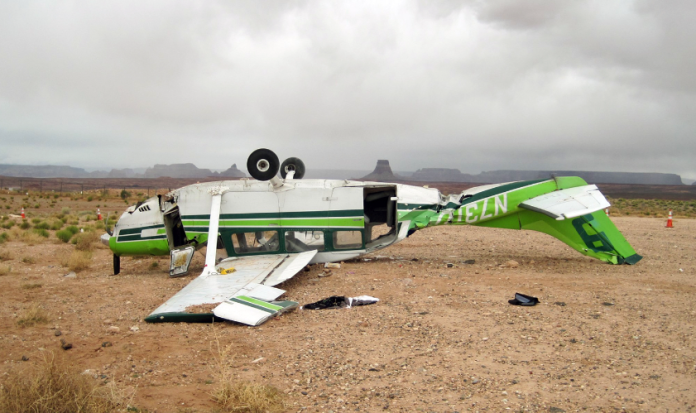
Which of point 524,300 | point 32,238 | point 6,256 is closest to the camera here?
point 524,300

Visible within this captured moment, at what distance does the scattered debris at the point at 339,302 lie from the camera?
29.3 feet

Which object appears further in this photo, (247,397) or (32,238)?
(32,238)

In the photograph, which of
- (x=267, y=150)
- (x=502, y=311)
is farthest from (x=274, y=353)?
(x=267, y=150)

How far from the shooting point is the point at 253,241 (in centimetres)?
1245

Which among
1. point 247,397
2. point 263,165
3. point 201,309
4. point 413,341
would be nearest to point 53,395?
point 247,397

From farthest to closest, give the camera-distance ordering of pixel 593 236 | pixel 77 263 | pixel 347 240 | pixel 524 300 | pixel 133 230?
pixel 77 263 < pixel 133 230 < pixel 347 240 < pixel 593 236 < pixel 524 300

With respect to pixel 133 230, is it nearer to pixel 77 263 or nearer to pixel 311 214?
pixel 77 263

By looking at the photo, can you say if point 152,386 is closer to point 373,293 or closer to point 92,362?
point 92,362

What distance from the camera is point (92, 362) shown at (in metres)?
6.49

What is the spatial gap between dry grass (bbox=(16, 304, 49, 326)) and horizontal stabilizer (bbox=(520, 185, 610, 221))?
1120cm

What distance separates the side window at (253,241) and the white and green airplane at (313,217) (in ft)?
0.09

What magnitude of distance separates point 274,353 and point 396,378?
194 cm

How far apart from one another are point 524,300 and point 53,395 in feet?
25.5

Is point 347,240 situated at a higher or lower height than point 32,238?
higher
